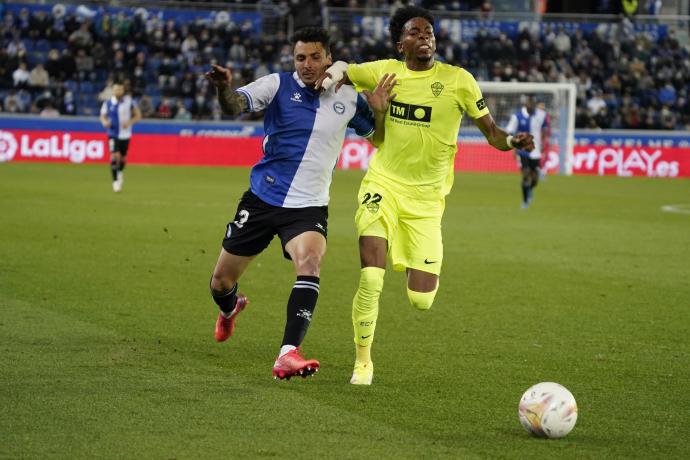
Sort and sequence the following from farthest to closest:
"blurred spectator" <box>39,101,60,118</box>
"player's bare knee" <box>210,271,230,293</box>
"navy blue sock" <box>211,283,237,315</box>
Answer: "blurred spectator" <box>39,101,60,118</box> → "navy blue sock" <box>211,283,237,315</box> → "player's bare knee" <box>210,271,230,293</box>

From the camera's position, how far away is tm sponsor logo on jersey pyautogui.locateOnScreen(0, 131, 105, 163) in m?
33.8

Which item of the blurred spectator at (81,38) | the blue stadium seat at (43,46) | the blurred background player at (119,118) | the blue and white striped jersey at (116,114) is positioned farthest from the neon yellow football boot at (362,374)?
the blue stadium seat at (43,46)

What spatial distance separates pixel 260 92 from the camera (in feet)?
25.0

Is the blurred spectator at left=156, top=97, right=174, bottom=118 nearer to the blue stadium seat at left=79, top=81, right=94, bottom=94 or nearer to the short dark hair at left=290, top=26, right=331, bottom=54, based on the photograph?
the blue stadium seat at left=79, top=81, right=94, bottom=94

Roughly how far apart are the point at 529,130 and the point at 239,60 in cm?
1449

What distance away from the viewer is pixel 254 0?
40.6m

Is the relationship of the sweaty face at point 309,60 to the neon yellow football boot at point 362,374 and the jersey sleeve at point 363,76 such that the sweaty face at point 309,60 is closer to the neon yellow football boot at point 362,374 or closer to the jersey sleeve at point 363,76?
the jersey sleeve at point 363,76

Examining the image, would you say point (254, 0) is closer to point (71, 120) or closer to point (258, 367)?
point (71, 120)

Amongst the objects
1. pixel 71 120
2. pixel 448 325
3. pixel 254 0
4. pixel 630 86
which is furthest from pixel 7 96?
pixel 448 325

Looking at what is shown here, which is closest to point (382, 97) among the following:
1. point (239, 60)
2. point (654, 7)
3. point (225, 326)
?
point (225, 326)

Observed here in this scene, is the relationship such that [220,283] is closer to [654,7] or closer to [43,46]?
[43,46]

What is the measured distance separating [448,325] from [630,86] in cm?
3186

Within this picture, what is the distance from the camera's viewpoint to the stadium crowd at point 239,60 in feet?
117

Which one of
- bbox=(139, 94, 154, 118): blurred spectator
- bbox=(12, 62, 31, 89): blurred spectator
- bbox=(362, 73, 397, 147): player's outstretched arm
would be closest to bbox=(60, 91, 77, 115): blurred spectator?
bbox=(12, 62, 31, 89): blurred spectator
